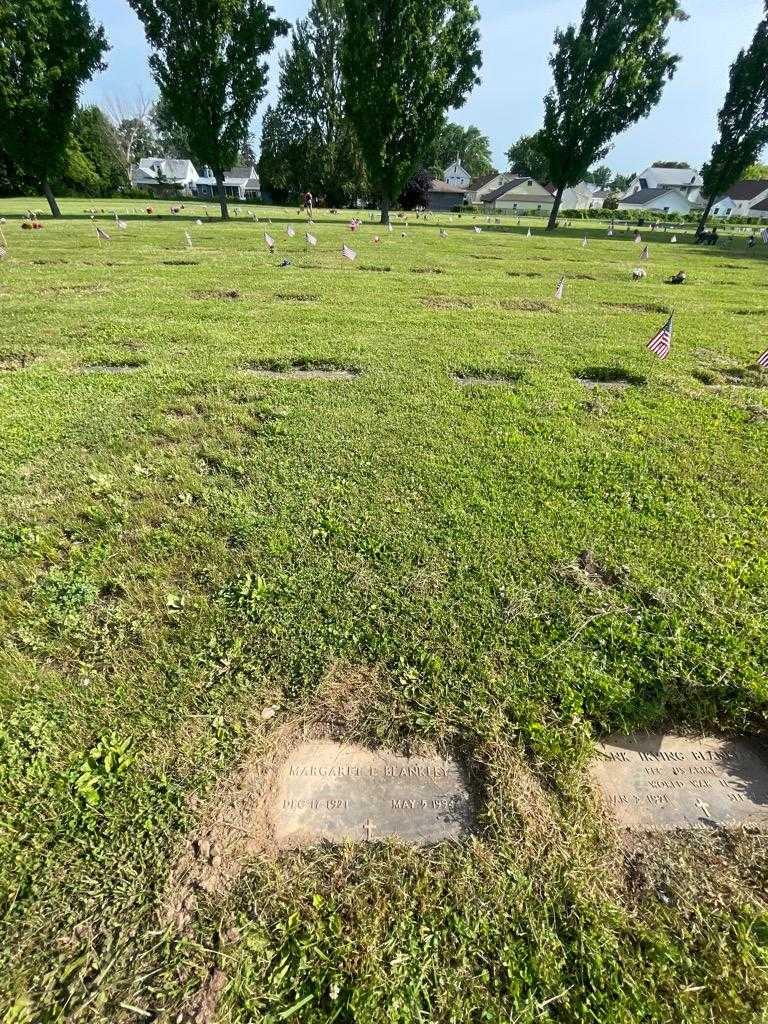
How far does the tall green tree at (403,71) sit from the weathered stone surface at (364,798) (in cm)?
3314

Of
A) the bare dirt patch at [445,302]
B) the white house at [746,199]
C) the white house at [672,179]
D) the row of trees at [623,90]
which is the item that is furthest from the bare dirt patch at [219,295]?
the white house at [672,179]

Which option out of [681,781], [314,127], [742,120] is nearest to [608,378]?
[681,781]

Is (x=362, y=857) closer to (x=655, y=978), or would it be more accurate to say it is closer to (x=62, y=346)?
(x=655, y=978)

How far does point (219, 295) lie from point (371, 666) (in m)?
8.80

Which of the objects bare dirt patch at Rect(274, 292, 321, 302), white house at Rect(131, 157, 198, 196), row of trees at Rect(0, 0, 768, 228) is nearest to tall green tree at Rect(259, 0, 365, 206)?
row of trees at Rect(0, 0, 768, 228)

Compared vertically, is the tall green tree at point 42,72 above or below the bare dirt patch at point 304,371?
above

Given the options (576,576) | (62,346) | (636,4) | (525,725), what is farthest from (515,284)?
(636,4)

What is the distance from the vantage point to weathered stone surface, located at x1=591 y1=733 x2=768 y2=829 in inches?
70.9

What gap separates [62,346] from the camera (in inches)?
239

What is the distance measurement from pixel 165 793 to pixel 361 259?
14.9 metres

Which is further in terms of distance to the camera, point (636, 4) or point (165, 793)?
point (636, 4)

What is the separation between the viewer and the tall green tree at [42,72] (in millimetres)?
19859

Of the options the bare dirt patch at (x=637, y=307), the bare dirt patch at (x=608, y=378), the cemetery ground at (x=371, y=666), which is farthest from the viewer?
the bare dirt patch at (x=637, y=307)

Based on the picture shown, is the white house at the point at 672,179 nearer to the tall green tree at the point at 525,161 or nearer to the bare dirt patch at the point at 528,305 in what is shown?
the tall green tree at the point at 525,161
